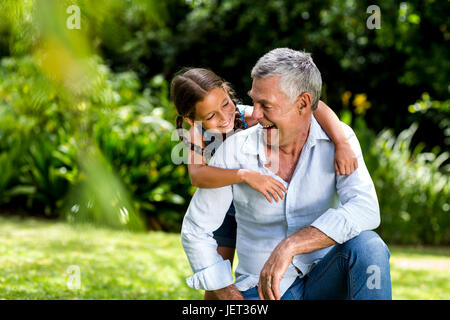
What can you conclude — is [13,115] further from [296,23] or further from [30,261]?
[296,23]

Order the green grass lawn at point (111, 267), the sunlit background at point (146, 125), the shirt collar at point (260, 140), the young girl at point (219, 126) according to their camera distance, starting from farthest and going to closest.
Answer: the green grass lawn at point (111, 267) → the shirt collar at point (260, 140) → the young girl at point (219, 126) → the sunlit background at point (146, 125)

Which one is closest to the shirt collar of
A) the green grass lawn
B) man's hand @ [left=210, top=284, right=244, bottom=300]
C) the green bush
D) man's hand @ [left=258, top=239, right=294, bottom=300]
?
man's hand @ [left=258, top=239, right=294, bottom=300]

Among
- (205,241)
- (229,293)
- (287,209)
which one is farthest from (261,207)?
(229,293)

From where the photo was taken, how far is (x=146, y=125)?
26.2ft

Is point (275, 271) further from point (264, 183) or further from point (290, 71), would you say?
point (290, 71)

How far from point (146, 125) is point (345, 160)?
19.2 feet

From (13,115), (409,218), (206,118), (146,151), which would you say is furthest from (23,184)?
(206,118)

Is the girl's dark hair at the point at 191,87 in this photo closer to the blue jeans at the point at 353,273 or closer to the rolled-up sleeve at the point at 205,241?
the rolled-up sleeve at the point at 205,241

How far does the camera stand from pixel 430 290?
4.66 m

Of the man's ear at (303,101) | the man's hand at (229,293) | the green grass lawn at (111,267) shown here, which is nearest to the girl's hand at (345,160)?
the man's ear at (303,101)

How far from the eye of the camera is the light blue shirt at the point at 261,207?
2365 mm

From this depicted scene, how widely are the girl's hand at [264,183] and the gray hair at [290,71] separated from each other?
36 centimetres

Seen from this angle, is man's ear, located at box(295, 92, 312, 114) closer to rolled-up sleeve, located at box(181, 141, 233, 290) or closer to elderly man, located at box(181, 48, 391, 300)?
elderly man, located at box(181, 48, 391, 300)
